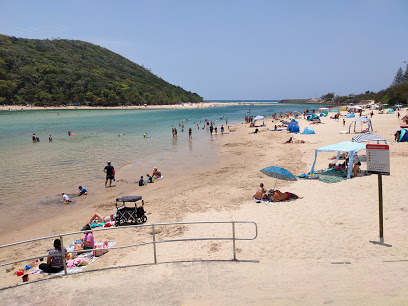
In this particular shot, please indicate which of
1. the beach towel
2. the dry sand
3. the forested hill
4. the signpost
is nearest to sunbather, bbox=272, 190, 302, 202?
the dry sand

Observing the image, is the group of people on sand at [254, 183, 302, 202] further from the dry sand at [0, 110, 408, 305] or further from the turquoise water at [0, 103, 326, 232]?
the turquoise water at [0, 103, 326, 232]

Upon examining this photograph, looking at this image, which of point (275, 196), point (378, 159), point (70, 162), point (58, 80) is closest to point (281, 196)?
point (275, 196)

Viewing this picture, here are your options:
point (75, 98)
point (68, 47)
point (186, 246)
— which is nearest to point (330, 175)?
point (186, 246)

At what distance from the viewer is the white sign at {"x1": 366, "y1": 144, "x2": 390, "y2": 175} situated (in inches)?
236

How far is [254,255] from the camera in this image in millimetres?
6430

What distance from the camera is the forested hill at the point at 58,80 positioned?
101 meters

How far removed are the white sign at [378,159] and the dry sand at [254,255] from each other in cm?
175

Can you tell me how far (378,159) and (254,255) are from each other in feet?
10.8

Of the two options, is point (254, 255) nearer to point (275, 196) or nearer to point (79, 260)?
point (79, 260)

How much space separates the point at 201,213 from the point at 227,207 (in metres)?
1.04

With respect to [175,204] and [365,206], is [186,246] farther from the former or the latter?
[365,206]

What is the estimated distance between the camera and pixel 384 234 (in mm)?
7184

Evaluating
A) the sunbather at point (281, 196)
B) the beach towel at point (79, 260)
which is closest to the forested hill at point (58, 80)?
the beach towel at point (79, 260)

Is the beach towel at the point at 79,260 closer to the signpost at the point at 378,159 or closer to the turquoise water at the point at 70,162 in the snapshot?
the turquoise water at the point at 70,162
